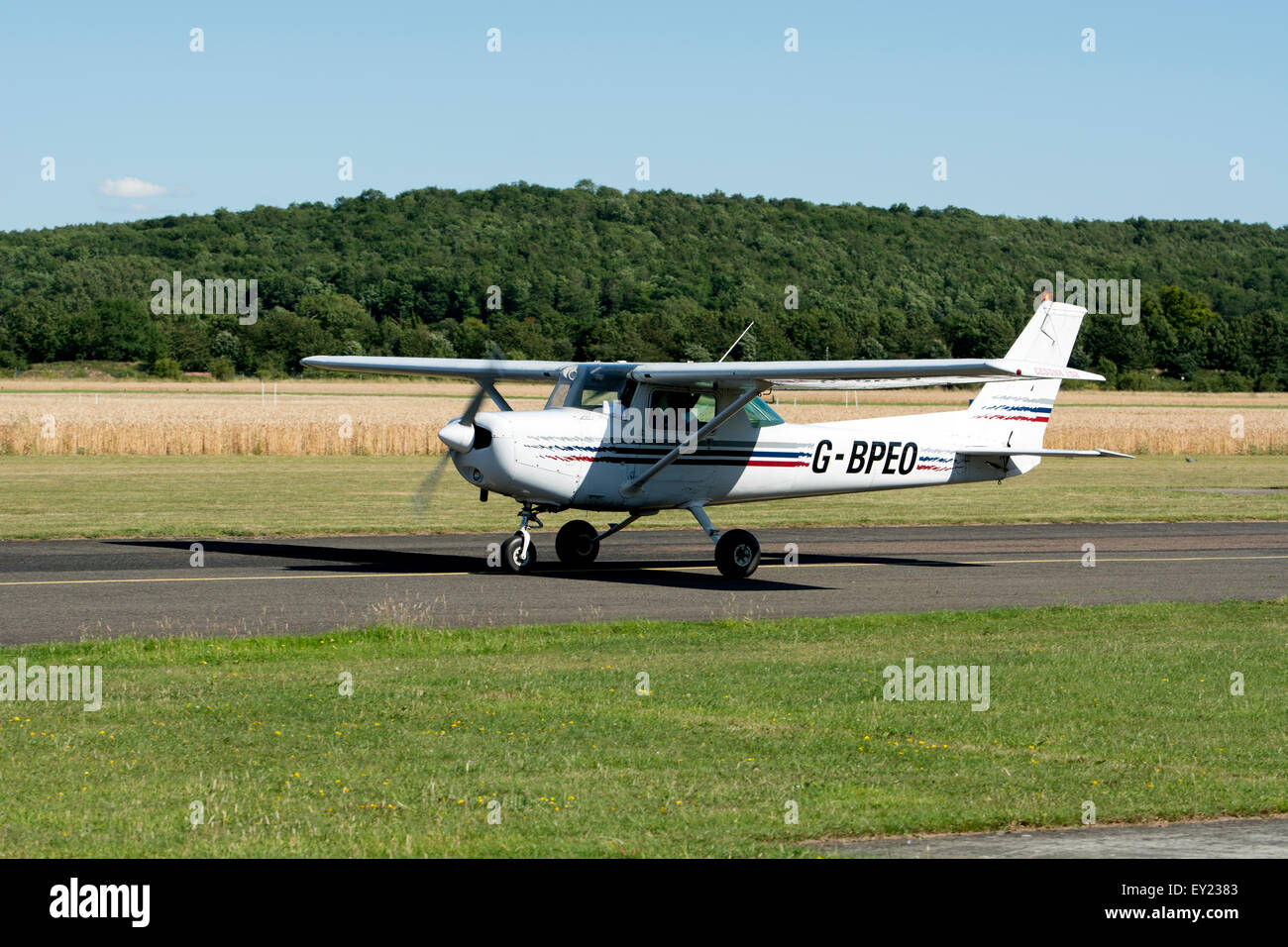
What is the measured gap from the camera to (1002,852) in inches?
268

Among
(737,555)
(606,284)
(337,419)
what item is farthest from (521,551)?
(606,284)

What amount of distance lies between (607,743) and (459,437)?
32.3ft

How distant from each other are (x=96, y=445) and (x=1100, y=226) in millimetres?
169927

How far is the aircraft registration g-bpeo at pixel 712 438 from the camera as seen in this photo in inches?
741

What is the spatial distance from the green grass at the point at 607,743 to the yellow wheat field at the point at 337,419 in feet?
109

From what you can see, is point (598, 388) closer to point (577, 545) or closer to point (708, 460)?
point (708, 460)

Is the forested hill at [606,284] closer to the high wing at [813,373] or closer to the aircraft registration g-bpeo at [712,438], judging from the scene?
the aircraft registration g-bpeo at [712,438]

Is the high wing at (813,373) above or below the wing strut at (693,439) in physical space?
above

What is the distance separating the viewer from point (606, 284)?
106 meters

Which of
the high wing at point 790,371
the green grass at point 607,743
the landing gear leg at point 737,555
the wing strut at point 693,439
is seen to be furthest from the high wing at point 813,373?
the green grass at point 607,743

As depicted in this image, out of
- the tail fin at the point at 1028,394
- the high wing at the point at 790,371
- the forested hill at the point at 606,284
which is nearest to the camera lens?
the high wing at the point at 790,371
